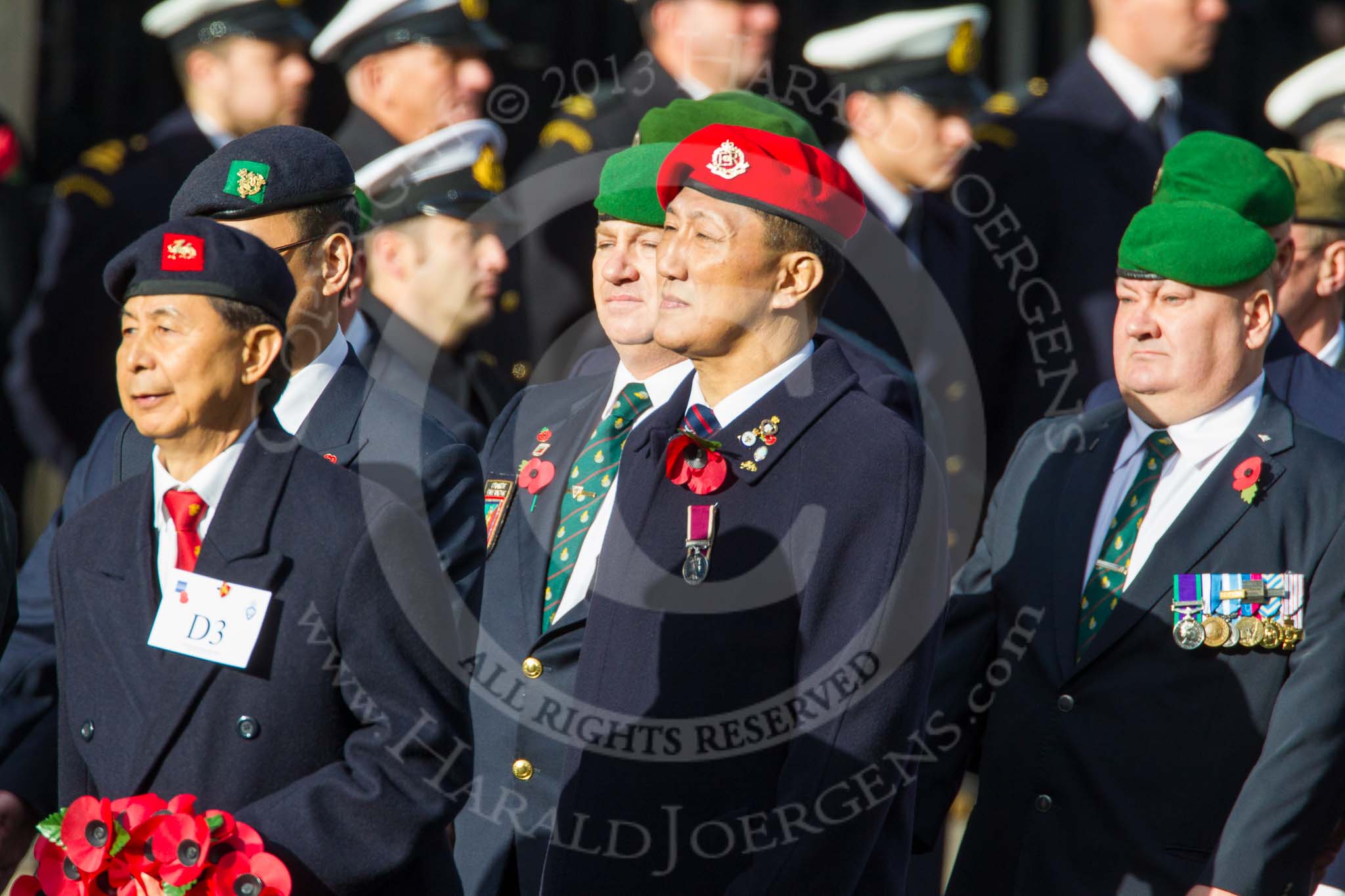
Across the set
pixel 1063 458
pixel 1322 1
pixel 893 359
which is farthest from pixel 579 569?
pixel 1322 1

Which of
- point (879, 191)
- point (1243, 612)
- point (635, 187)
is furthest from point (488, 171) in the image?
point (1243, 612)

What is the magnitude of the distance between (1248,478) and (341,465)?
165cm

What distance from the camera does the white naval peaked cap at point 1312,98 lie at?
19.9ft

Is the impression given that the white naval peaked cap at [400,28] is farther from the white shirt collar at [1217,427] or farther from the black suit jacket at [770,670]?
the black suit jacket at [770,670]

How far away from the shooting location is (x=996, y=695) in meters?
3.82

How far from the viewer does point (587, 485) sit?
375 cm

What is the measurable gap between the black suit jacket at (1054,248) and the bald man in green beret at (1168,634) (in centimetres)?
175

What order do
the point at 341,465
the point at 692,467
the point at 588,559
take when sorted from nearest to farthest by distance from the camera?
the point at 692,467, the point at 341,465, the point at 588,559

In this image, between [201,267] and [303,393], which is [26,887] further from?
[303,393]

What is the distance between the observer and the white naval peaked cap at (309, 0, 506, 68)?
5.92 m

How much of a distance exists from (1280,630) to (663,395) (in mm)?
1251

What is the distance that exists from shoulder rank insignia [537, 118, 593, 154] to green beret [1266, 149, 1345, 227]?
191 centimetres

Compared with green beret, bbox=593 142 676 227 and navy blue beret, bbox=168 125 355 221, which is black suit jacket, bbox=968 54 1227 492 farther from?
navy blue beret, bbox=168 125 355 221

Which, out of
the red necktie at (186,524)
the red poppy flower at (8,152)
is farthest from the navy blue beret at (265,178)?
the red poppy flower at (8,152)
